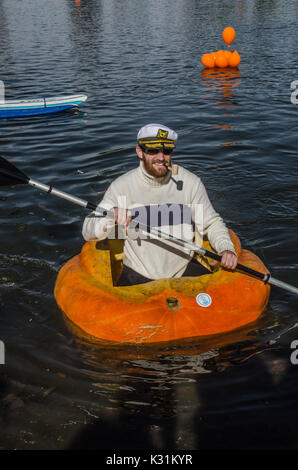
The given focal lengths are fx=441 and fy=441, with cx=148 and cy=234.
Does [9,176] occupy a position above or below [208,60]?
below

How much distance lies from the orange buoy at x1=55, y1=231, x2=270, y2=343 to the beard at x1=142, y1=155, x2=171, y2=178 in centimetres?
122

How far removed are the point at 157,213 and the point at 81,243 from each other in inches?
100

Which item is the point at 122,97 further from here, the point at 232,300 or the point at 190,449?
the point at 190,449

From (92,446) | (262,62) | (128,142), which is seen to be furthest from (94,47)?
(92,446)

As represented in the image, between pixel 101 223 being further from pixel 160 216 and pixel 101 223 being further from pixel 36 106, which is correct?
pixel 36 106

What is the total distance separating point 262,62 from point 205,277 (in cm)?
1840

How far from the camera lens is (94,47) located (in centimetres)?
2688

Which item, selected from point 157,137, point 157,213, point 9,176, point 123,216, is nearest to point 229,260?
point 157,213

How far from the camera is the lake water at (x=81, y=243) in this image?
13.1 feet

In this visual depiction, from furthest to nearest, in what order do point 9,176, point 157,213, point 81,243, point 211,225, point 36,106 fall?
point 36,106 → point 81,243 → point 9,176 → point 211,225 → point 157,213

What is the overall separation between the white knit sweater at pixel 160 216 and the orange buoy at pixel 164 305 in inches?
12.4

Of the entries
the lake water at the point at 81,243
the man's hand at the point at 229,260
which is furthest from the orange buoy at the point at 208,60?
the man's hand at the point at 229,260

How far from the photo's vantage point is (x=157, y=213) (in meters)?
5.12

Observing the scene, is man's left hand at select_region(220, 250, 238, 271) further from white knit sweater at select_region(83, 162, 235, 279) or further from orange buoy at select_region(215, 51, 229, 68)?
A: orange buoy at select_region(215, 51, 229, 68)
